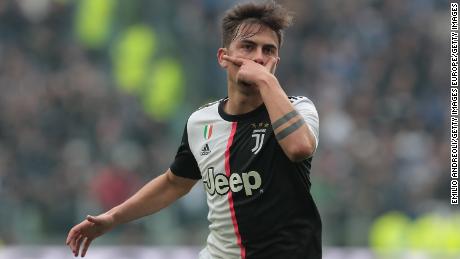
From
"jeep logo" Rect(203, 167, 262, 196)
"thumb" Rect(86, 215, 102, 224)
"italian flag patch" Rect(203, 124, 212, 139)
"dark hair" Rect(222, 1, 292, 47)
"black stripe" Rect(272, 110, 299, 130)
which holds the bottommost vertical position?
"thumb" Rect(86, 215, 102, 224)

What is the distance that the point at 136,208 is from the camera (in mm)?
5973

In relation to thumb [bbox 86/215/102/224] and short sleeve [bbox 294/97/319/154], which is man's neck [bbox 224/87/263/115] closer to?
short sleeve [bbox 294/97/319/154]

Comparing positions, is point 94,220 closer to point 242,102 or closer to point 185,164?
point 185,164

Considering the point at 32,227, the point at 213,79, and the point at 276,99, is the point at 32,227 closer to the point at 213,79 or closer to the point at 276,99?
the point at 213,79

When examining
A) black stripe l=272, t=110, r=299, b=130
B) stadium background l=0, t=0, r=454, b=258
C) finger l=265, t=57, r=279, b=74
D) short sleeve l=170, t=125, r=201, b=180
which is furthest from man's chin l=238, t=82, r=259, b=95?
stadium background l=0, t=0, r=454, b=258

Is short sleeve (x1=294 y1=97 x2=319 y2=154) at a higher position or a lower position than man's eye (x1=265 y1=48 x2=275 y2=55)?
lower

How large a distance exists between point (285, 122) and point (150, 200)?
1300 millimetres

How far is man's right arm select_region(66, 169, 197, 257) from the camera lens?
231 inches

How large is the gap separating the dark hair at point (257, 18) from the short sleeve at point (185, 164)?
2.21 feet

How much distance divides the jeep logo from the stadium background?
6.41 m

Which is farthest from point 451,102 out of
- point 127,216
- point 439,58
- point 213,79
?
point 127,216

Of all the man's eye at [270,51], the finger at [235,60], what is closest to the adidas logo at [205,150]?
the finger at [235,60]

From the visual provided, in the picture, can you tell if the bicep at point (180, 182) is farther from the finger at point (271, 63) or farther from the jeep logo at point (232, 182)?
the finger at point (271, 63)

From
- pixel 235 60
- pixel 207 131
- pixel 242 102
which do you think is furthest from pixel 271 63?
pixel 207 131
